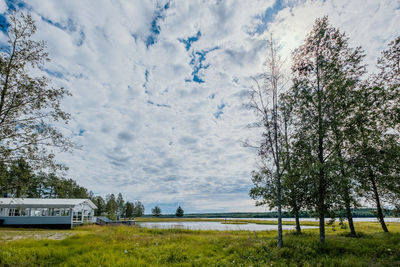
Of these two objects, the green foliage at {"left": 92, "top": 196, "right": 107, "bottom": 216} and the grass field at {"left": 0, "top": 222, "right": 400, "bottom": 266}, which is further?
the green foliage at {"left": 92, "top": 196, "right": 107, "bottom": 216}

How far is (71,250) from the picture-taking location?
38.2ft

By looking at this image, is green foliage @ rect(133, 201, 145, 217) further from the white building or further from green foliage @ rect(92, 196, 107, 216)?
the white building

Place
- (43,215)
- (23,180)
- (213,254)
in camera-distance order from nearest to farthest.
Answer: (23,180) < (213,254) < (43,215)

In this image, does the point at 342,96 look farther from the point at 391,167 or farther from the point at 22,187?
the point at 22,187

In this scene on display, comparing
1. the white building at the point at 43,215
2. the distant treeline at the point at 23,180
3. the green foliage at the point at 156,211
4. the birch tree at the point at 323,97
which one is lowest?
the green foliage at the point at 156,211

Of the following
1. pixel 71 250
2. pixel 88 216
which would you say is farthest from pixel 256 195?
pixel 88 216

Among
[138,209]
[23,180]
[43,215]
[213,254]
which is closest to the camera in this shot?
[23,180]

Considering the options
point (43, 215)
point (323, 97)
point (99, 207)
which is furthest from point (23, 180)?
point (99, 207)

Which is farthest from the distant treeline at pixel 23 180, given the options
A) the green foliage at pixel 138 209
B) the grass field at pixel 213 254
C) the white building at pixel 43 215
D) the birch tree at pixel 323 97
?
the green foliage at pixel 138 209

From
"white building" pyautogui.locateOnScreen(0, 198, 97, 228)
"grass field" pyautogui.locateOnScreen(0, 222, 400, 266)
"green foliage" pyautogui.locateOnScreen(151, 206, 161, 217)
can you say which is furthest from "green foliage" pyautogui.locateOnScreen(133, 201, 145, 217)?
"grass field" pyautogui.locateOnScreen(0, 222, 400, 266)

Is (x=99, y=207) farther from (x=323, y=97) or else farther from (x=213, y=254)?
(x=323, y=97)

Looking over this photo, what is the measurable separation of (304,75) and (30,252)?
69.7 ft

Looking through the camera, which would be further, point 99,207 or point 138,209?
point 138,209

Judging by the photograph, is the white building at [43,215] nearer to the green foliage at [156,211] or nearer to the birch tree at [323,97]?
the birch tree at [323,97]
